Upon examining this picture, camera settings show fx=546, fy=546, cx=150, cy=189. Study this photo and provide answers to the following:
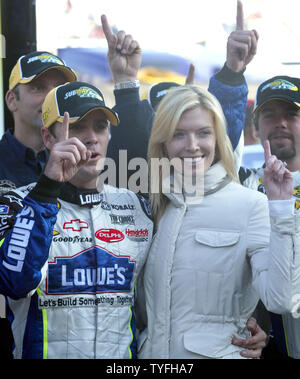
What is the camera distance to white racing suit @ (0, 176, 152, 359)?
64.1 inches

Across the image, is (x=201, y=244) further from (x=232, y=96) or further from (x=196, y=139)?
(x=232, y=96)

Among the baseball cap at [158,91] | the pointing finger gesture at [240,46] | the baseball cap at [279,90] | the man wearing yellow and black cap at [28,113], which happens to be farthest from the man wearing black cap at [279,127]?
the man wearing yellow and black cap at [28,113]

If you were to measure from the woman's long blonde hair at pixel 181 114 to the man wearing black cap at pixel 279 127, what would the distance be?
178mm

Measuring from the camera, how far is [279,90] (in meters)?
1.88

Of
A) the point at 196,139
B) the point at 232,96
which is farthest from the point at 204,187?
the point at 232,96

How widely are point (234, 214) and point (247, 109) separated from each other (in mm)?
451

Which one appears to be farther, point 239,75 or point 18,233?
point 239,75

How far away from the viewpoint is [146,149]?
1941 millimetres

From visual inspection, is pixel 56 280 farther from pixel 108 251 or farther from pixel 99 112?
pixel 99 112

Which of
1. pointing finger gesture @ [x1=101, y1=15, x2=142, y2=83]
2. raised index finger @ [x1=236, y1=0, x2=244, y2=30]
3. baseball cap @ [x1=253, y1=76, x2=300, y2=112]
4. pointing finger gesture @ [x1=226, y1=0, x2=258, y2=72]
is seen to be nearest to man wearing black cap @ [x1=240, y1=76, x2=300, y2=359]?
baseball cap @ [x1=253, y1=76, x2=300, y2=112]

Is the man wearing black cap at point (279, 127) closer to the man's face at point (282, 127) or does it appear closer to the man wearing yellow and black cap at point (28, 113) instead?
the man's face at point (282, 127)

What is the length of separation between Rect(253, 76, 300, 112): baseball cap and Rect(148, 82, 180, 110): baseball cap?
307mm

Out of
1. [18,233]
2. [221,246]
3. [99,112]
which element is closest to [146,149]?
[99,112]

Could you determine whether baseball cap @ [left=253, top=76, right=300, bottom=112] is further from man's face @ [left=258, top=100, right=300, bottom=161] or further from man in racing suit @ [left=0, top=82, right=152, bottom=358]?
man in racing suit @ [left=0, top=82, right=152, bottom=358]
